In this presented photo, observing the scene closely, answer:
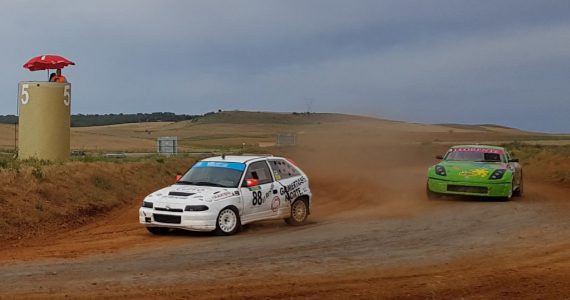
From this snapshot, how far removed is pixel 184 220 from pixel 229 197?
3.41 ft

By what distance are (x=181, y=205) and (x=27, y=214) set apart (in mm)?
4005

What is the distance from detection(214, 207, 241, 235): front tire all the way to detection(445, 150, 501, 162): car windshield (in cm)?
922

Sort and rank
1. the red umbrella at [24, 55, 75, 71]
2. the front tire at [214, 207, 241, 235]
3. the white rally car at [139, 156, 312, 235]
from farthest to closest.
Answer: the red umbrella at [24, 55, 75, 71] < the front tire at [214, 207, 241, 235] < the white rally car at [139, 156, 312, 235]

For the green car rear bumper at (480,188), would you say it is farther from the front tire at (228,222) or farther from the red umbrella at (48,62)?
the red umbrella at (48,62)

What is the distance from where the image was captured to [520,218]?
15.8 m

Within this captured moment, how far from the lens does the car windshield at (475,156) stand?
20.5 metres

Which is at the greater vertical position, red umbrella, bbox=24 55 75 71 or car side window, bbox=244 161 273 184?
red umbrella, bbox=24 55 75 71

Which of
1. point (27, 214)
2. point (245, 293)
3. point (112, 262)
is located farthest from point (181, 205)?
point (245, 293)

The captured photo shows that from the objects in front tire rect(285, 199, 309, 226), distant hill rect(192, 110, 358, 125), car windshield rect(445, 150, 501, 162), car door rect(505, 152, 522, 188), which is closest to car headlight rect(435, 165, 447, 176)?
car windshield rect(445, 150, 501, 162)

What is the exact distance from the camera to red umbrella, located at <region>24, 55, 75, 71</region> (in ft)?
76.4

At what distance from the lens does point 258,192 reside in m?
14.3

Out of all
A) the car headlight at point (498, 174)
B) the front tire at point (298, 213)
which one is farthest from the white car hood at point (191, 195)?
the car headlight at point (498, 174)

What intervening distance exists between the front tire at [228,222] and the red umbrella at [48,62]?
12272 millimetres

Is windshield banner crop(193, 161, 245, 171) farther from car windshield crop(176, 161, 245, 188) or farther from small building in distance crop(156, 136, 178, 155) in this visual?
small building in distance crop(156, 136, 178, 155)
